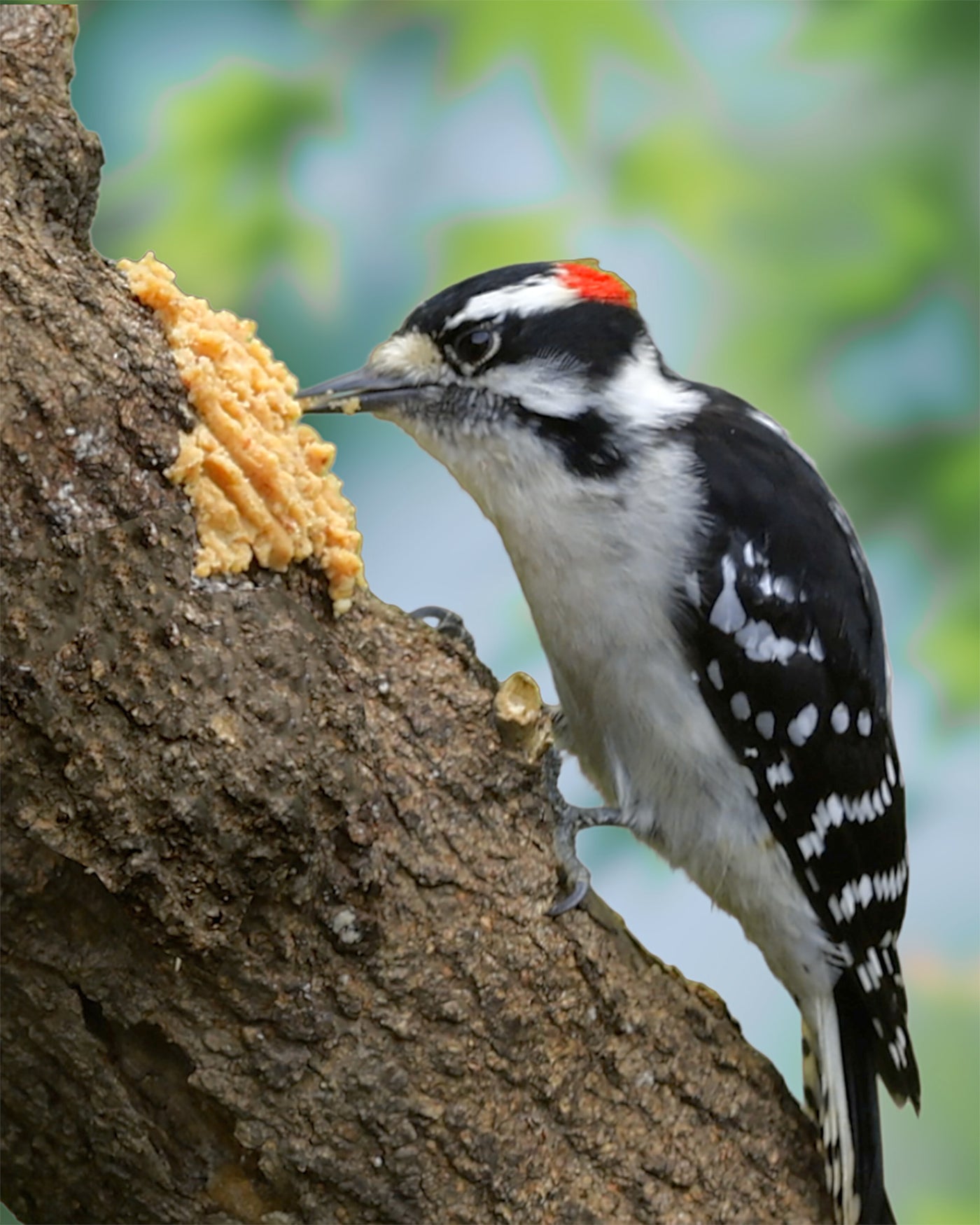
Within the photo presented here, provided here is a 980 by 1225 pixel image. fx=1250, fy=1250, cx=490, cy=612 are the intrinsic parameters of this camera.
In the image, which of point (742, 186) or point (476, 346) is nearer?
point (476, 346)

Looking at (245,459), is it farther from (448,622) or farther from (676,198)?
(676,198)

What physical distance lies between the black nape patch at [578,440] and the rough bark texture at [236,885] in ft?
1.07

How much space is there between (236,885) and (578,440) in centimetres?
66

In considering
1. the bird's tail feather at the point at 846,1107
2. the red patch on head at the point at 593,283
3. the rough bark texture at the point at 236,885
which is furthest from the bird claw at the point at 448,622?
the bird's tail feather at the point at 846,1107

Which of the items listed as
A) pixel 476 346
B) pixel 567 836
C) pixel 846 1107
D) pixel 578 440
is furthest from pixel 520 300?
pixel 846 1107

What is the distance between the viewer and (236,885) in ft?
3.39

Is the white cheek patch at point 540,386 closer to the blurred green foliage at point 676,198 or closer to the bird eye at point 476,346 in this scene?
the bird eye at point 476,346

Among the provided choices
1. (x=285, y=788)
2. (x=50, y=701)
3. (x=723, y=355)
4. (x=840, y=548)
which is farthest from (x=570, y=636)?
(x=723, y=355)

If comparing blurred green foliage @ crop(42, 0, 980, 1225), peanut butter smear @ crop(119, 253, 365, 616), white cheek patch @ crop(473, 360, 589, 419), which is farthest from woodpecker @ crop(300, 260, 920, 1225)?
blurred green foliage @ crop(42, 0, 980, 1225)

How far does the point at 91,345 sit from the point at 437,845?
1.77ft

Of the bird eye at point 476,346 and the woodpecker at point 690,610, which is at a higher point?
the bird eye at point 476,346

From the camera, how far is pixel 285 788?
3.37 feet

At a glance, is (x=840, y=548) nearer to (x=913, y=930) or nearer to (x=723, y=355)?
(x=723, y=355)

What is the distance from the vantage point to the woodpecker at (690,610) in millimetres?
1437
